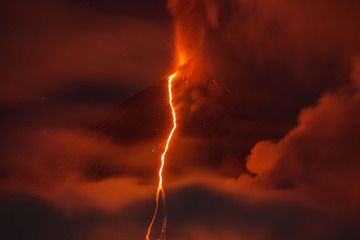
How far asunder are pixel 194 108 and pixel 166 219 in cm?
146

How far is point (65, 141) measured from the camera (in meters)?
5.77

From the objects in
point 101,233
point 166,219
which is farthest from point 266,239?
point 101,233

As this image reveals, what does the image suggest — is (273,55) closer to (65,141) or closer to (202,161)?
(202,161)

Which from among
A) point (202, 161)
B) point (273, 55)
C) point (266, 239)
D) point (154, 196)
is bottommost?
point (266, 239)

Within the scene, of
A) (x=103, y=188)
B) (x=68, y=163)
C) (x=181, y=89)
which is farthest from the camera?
(x=181, y=89)

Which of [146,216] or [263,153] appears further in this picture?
[263,153]

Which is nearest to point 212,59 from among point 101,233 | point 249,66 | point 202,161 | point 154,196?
point 249,66

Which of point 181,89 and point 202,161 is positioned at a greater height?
point 181,89

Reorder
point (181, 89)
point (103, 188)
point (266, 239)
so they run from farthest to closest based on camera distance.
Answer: point (181, 89) → point (103, 188) → point (266, 239)

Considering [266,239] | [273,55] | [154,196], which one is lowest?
[266,239]

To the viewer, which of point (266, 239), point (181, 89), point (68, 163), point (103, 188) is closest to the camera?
point (266, 239)

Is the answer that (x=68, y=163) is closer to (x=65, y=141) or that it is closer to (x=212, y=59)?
(x=65, y=141)

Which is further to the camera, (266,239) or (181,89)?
(181,89)

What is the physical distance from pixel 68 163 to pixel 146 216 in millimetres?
1027
